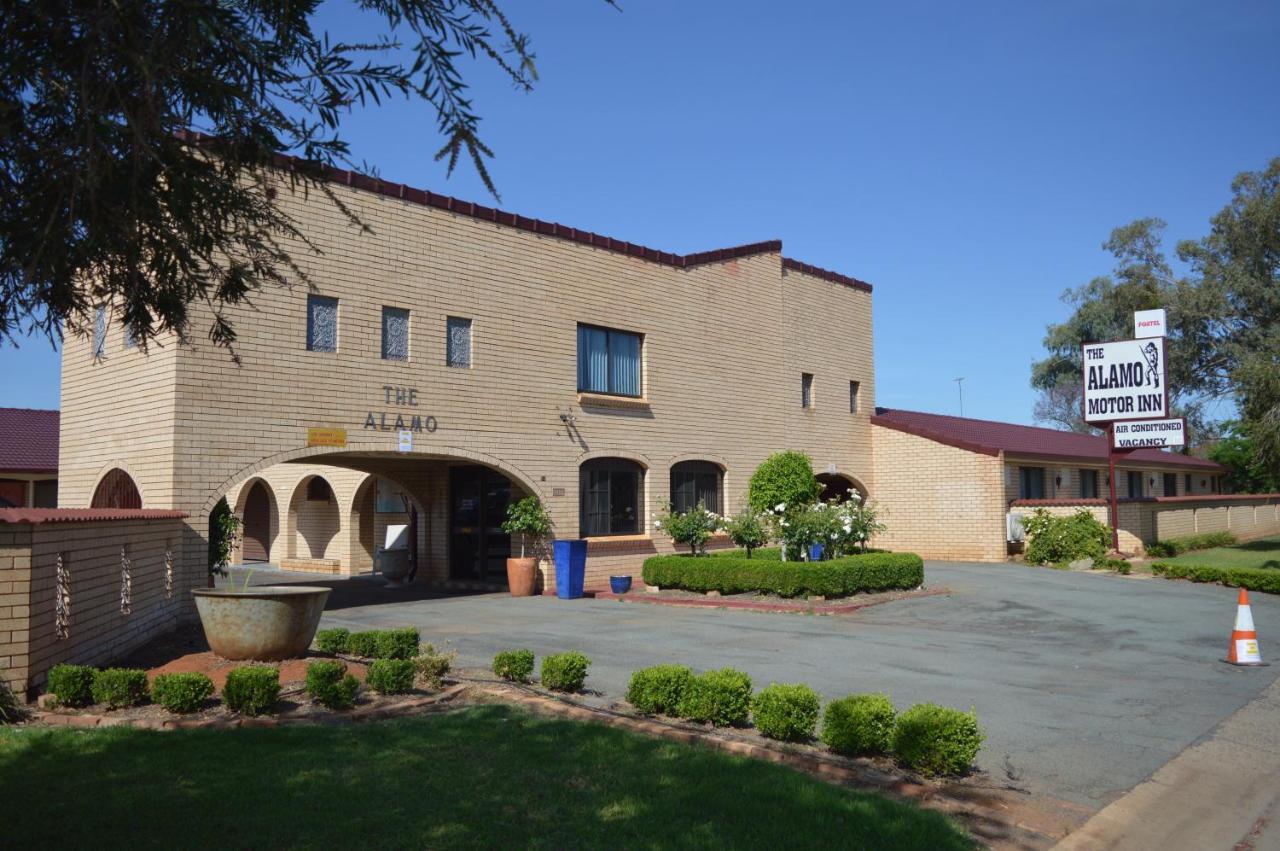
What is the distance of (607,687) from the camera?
32.0 feet

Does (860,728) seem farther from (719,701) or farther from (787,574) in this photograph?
(787,574)

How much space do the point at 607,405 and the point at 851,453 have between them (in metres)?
10.5

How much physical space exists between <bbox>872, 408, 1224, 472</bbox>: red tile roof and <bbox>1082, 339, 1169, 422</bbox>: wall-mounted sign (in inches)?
103

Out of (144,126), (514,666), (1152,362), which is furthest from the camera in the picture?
(1152,362)

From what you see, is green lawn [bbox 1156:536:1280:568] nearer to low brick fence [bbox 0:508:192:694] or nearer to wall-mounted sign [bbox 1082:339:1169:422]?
wall-mounted sign [bbox 1082:339:1169:422]

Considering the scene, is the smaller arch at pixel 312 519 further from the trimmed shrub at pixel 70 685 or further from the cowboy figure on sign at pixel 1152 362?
the cowboy figure on sign at pixel 1152 362

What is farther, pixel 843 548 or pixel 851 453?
pixel 851 453

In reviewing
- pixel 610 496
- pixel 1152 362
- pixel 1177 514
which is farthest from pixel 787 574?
pixel 1177 514

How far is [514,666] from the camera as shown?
9516 millimetres

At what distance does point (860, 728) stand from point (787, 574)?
11.5m

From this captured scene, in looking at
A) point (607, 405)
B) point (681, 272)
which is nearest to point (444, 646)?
point (607, 405)

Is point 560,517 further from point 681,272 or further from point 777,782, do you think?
point 777,782

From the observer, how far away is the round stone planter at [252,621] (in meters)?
10.0

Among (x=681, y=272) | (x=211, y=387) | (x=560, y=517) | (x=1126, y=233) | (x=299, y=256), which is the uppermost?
(x=1126, y=233)
